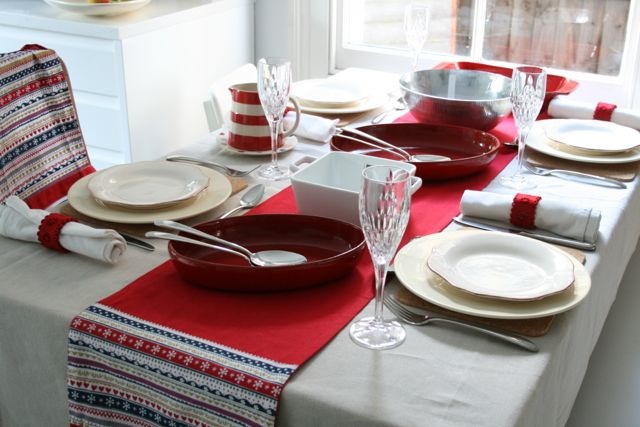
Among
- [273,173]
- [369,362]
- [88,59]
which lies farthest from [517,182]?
[88,59]

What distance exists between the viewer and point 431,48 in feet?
8.50

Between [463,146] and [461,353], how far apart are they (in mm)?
715

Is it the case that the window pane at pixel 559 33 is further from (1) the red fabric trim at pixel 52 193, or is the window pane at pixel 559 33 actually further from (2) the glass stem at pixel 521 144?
(1) the red fabric trim at pixel 52 193

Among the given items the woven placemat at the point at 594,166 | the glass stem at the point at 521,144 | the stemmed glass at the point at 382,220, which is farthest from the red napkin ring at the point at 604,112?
the stemmed glass at the point at 382,220

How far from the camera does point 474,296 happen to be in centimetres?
99

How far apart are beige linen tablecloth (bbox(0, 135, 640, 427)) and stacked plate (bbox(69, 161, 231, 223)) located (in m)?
0.05

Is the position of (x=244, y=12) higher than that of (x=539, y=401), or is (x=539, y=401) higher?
(x=244, y=12)

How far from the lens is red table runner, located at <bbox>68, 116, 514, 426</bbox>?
88 cm

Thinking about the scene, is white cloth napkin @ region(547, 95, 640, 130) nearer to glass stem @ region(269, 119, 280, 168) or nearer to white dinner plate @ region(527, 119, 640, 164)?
white dinner plate @ region(527, 119, 640, 164)

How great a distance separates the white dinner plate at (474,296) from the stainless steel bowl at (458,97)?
566mm

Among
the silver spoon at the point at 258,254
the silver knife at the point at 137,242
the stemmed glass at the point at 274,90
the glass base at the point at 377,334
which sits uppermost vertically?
the stemmed glass at the point at 274,90

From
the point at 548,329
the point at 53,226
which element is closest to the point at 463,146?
the point at 548,329

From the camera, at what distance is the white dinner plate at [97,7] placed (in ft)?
7.25

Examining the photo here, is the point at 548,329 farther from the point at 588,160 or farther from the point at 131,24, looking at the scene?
the point at 131,24
